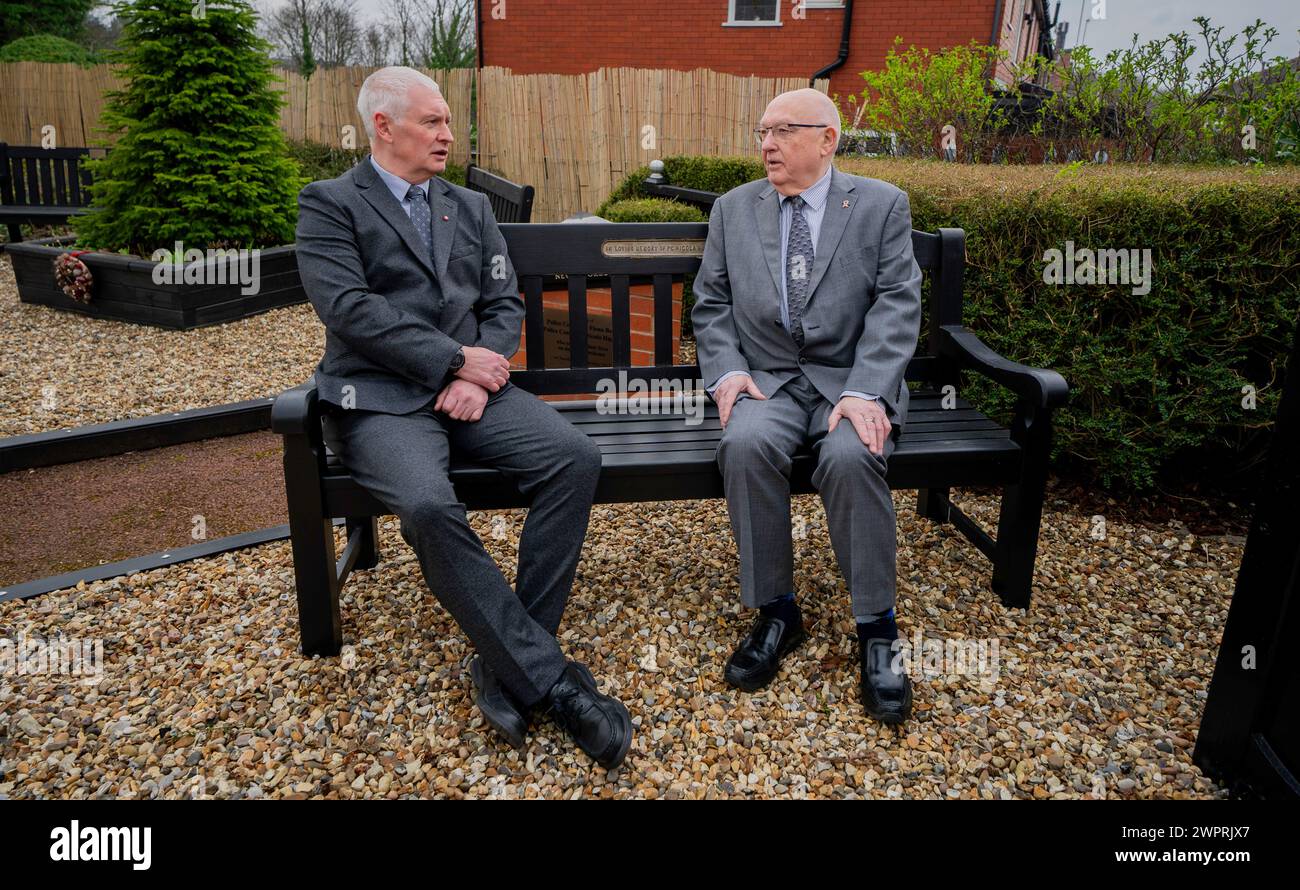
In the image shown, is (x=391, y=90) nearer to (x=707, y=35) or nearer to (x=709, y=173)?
(x=709, y=173)

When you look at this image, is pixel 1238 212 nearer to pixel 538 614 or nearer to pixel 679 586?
pixel 679 586

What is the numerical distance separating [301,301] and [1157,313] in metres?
6.61

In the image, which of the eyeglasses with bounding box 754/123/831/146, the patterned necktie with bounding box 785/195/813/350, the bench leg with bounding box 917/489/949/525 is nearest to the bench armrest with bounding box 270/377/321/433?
the patterned necktie with bounding box 785/195/813/350

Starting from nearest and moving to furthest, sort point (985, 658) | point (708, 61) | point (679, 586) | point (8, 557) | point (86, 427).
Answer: point (985, 658) → point (679, 586) → point (8, 557) → point (86, 427) → point (708, 61)

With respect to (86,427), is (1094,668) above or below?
below

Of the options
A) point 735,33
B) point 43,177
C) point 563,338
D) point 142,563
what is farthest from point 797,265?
point 735,33

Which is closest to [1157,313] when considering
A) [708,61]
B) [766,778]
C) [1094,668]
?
[1094,668]

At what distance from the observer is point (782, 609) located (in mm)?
2814

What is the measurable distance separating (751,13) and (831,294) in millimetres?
13630

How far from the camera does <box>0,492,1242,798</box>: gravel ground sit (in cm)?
233

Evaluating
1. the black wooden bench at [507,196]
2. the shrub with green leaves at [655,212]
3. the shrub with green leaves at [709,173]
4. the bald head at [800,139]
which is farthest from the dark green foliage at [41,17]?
the bald head at [800,139]

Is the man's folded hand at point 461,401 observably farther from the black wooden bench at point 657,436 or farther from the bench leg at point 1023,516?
the bench leg at point 1023,516

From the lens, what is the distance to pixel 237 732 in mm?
2486
